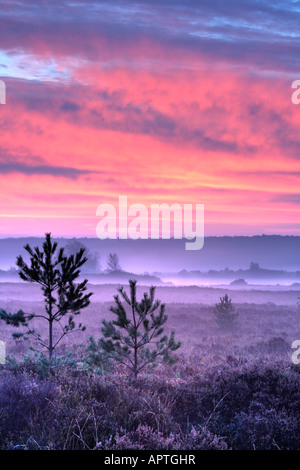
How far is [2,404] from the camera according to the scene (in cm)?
597

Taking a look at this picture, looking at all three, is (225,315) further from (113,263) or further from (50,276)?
(113,263)

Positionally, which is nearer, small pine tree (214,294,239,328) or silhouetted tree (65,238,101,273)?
small pine tree (214,294,239,328)

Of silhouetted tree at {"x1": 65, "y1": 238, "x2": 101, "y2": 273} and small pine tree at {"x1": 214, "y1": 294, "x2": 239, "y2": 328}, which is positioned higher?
silhouetted tree at {"x1": 65, "y1": 238, "x2": 101, "y2": 273}

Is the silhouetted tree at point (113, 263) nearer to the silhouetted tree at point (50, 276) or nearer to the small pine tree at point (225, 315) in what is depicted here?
the small pine tree at point (225, 315)

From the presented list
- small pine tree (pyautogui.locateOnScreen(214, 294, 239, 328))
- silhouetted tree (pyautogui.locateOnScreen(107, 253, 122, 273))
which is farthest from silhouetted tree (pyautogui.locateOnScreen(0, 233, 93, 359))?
silhouetted tree (pyautogui.locateOnScreen(107, 253, 122, 273))

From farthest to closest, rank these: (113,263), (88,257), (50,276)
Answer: (113,263)
(88,257)
(50,276)

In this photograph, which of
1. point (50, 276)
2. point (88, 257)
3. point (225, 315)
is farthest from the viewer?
point (88, 257)

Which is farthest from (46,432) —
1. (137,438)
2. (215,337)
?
(215,337)

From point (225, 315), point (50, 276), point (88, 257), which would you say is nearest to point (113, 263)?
point (88, 257)

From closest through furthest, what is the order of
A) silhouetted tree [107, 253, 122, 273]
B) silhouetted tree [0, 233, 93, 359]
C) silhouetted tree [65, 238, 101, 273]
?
silhouetted tree [0, 233, 93, 359] < silhouetted tree [65, 238, 101, 273] < silhouetted tree [107, 253, 122, 273]

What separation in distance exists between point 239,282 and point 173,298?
1516 inches

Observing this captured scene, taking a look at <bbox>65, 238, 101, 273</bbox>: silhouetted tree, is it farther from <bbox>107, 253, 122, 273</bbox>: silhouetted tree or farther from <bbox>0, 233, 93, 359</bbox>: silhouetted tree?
<bbox>0, 233, 93, 359</bbox>: silhouetted tree

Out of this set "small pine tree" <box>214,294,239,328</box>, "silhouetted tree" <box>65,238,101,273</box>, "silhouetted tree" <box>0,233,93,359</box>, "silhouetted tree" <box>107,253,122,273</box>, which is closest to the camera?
"silhouetted tree" <box>0,233,93,359</box>

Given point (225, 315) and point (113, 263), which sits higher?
point (113, 263)
